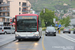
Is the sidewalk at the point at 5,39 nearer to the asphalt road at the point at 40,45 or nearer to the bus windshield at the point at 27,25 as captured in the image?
the asphalt road at the point at 40,45

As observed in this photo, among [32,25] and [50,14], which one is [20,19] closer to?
[32,25]

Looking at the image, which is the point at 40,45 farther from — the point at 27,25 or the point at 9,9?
the point at 9,9

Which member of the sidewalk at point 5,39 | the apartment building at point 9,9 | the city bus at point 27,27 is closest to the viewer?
the sidewalk at point 5,39

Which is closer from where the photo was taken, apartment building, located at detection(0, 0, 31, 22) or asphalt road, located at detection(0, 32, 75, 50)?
asphalt road, located at detection(0, 32, 75, 50)

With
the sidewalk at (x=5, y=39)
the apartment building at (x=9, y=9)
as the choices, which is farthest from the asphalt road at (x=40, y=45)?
the apartment building at (x=9, y=9)

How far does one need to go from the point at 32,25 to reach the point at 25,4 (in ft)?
214

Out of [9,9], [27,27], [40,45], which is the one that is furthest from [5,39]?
[9,9]

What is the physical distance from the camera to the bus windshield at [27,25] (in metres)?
19.0

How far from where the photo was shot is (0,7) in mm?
77000

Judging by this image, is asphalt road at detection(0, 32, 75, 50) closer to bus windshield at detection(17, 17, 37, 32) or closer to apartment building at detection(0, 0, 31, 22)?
bus windshield at detection(17, 17, 37, 32)

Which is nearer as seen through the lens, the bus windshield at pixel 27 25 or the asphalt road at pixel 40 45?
the asphalt road at pixel 40 45

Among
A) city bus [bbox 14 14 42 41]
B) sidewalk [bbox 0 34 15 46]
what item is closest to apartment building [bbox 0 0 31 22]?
sidewalk [bbox 0 34 15 46]

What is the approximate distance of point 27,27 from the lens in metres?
19.0

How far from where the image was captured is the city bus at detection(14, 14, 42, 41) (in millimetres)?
18844
